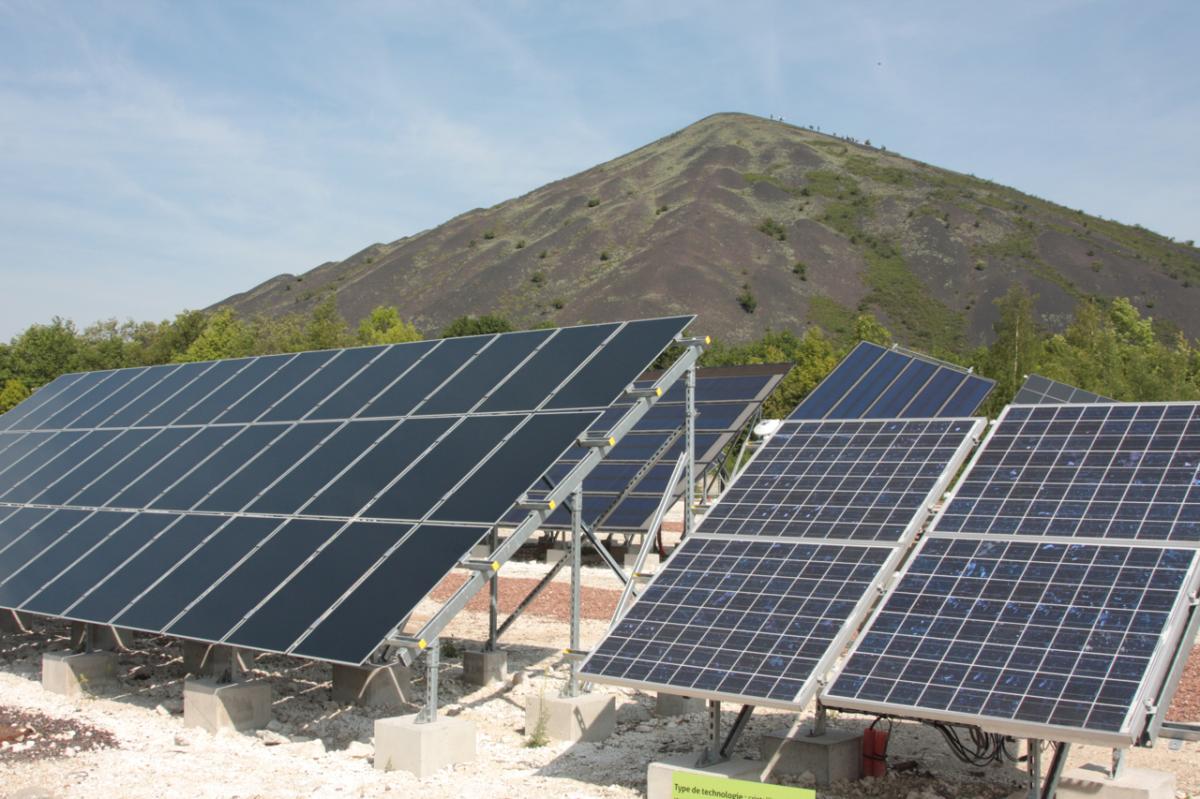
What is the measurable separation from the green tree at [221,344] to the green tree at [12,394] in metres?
9.15

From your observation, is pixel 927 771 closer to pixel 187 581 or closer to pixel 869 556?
pixel 869 556

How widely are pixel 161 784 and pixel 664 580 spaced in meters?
5.81

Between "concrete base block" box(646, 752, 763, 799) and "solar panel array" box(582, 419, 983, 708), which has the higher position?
"solar panel array" box(582, 419, 983, 708)

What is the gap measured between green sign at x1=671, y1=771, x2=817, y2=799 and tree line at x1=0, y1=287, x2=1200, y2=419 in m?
38.3

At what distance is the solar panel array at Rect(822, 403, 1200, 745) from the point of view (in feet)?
30.2

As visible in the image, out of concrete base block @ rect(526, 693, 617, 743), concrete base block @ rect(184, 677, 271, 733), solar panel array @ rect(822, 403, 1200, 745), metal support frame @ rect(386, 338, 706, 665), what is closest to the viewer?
solar panel array @ rect(822, 403, 1200, 745)

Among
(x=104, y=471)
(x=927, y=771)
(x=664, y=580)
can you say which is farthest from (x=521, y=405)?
(x=104, y=471)

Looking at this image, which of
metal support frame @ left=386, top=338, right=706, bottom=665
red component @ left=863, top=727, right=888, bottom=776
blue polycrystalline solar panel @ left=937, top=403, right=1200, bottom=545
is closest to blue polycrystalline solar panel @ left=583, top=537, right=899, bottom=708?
blue polycrystalline solar panel @ left=937, top=403, right=1200, bottom=545

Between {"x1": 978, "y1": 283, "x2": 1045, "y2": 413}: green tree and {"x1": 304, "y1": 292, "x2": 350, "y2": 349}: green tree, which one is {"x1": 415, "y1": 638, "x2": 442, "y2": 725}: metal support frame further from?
{"x1": 304, "y1": 292, "x2": 350, "y2": 349}: green tree

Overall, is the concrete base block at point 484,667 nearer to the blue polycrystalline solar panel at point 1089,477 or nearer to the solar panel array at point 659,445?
the blue polycrystalline solar panel at point 1089,477

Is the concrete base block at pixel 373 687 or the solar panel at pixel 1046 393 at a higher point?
the solar panel at pixel 1046 393

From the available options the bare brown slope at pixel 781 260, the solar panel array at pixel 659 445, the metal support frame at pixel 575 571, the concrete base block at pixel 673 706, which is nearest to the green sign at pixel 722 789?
the metal support frame at pixel 575 571

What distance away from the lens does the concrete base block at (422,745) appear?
12.5 metres

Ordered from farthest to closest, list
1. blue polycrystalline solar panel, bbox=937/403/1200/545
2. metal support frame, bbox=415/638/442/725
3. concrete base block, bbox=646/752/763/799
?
metal support frame, bbox=415/638/442/725
concrete base block, bbox=646/752/763/799
blue polycrystalline solar panel, bbox=937/403/1200/545
